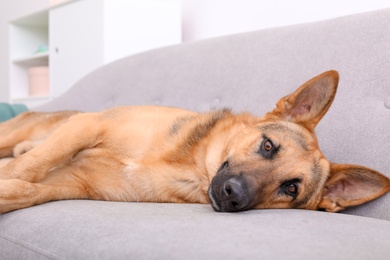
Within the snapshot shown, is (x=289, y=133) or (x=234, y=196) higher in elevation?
(x=289, y=133)

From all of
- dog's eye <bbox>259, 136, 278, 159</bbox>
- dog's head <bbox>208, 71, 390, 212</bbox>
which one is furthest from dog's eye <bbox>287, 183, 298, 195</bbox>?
dog's eye <bbox>259, 136, 278, 159</bbox>

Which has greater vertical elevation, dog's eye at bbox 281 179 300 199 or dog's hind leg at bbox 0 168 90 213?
dog's eye at bbox 281 179 300 199

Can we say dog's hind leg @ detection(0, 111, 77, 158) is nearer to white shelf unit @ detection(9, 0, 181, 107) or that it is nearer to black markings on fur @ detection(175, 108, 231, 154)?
black markings on fur @ detection(175, 108, 231, 154)

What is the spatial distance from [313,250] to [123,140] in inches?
46.0

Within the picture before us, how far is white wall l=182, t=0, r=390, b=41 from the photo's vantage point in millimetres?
3395

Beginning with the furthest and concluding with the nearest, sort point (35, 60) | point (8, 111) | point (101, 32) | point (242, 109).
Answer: point (35, 60) → point (101, 32) → point (8, 111) → point (242, 109)

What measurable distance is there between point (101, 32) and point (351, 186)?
116 inches

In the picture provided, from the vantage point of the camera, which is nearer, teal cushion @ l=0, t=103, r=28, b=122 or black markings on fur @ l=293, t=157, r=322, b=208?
black markings on fur @ l=293, t=157, r=322, b=208

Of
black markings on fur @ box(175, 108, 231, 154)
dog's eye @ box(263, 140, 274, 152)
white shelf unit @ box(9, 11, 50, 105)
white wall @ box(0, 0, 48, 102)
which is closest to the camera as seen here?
dog's eye @ box(263, 140, 274, 152)

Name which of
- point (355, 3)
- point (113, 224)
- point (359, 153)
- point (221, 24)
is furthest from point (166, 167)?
point (221, 24)

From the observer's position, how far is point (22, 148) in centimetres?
274

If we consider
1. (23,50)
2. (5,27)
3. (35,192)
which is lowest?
(35,192)

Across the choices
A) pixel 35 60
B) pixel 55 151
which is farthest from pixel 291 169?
pixel 35 60

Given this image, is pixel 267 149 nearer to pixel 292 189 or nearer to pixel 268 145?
pixel 268 145
